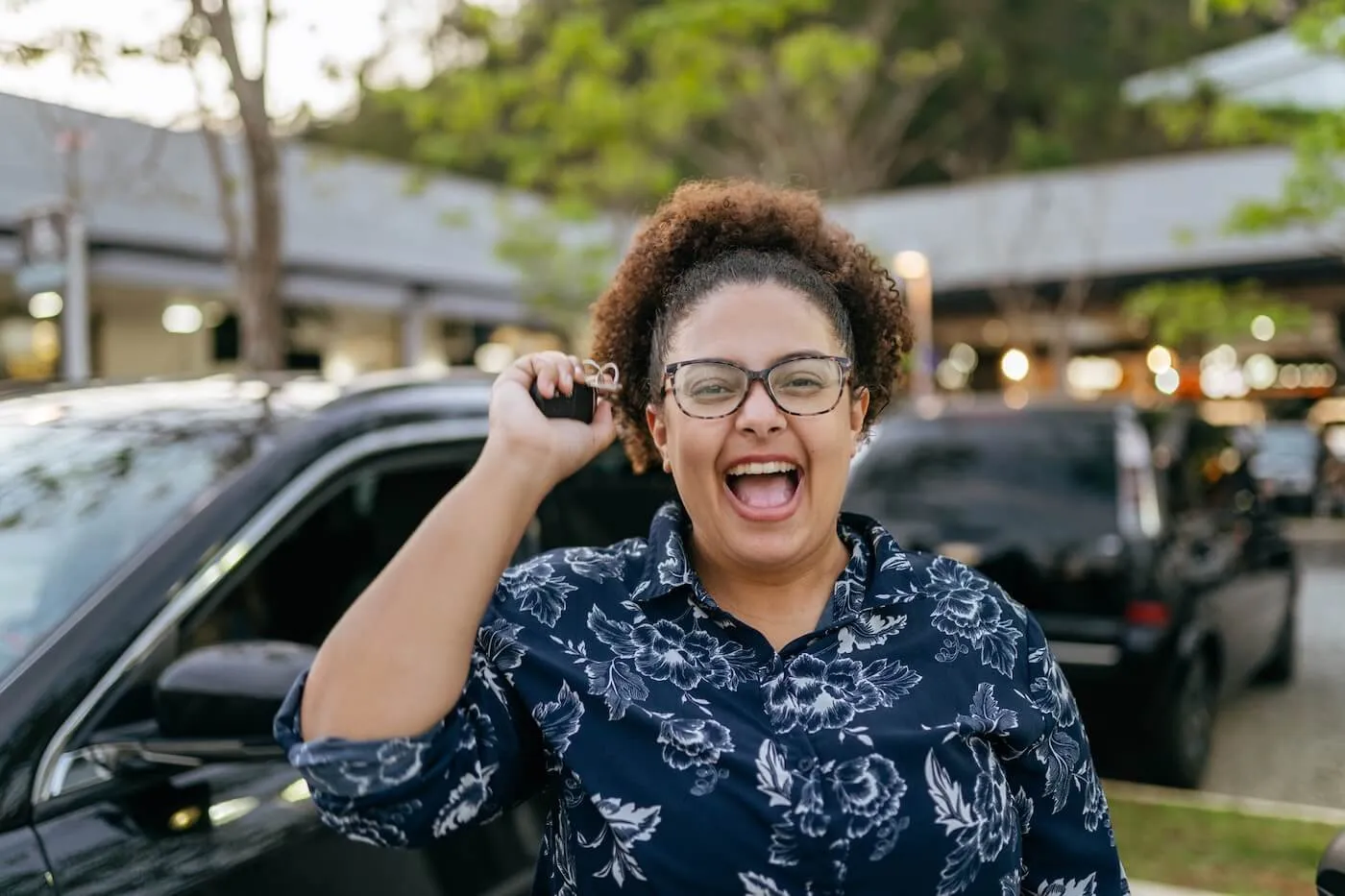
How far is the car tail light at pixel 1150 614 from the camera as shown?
5961 millimetres

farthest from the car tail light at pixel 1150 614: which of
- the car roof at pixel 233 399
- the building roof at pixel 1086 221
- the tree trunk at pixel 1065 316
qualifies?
the tree trunk at pixel 1065 316

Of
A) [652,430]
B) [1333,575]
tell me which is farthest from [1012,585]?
[1333,575]

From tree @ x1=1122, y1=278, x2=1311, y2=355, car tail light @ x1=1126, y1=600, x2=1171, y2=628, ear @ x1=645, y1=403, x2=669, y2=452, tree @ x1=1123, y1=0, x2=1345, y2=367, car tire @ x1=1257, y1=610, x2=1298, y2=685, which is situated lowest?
car tire @ x1=1257, y1=610, x2=1298, y2=685

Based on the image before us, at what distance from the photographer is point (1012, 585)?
20.7 ft

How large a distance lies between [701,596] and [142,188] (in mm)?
15363

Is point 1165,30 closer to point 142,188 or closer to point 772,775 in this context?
point 142,188

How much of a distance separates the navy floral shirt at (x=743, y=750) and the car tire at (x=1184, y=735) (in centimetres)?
460

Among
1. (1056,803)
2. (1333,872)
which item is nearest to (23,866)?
(1056,803)

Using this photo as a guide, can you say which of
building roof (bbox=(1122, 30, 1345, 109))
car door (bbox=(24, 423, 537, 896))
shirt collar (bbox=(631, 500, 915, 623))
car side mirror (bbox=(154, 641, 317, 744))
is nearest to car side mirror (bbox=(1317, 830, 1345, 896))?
shirt collar (bbox=(631, 500, 915, 623))

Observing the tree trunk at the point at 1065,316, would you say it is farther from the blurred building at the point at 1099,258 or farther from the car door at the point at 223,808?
the car door at the point at 223,808

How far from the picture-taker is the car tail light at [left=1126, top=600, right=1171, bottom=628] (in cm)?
596

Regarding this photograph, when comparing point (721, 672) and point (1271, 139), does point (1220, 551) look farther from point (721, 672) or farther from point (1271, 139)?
point (1271, 139)

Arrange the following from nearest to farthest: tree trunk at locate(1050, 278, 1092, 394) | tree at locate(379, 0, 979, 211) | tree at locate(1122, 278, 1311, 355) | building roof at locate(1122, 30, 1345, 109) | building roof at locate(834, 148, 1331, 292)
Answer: building roof at locate(1122, 30, 1345, 109)
tree at locate(379, 0, 979, 211)
tree at locate(1122, 278, 1311, 355)
building roof at locate(834, 148, 1331, 292)
tree trunk at locate(1050, 278, 1092, 394)

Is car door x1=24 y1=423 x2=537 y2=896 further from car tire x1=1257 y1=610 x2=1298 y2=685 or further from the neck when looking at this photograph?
car tire x1=1257 y1=610 x2=1298 y2=685
